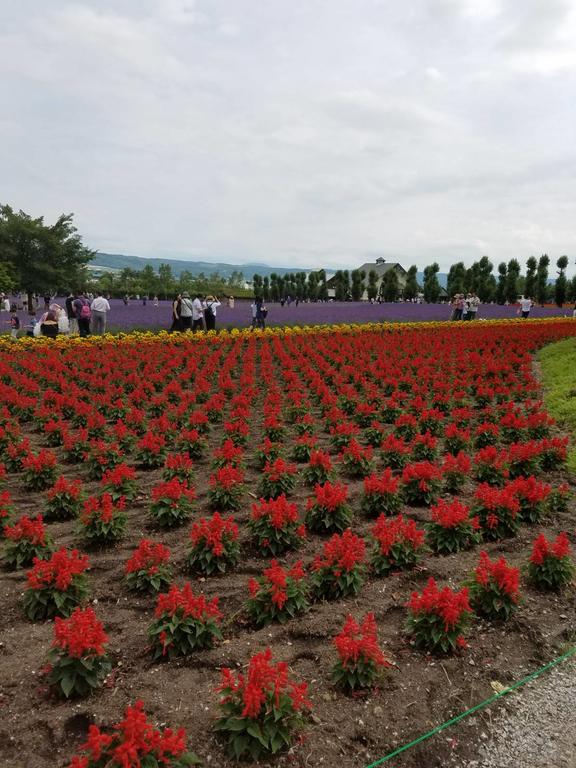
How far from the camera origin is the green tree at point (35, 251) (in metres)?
43.2

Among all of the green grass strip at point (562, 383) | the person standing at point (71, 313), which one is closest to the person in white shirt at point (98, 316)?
the person standing at point (71, 313)

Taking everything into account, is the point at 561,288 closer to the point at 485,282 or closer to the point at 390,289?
the point at 485,282

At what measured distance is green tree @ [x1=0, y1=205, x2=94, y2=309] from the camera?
1700 inches

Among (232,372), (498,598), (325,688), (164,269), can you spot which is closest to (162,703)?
(325,688)

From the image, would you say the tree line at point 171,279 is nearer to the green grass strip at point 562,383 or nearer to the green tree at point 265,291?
the green tree at point 265,291

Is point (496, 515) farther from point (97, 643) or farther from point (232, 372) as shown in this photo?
point (232, 372)

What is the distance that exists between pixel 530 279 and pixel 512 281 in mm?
3476

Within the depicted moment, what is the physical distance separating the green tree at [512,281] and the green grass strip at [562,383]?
50.7m

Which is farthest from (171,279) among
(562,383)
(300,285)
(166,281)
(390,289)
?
(562,383)

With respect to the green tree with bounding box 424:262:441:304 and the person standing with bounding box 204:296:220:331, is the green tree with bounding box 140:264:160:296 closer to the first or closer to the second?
the green tree with bounding box 424:262:441:304

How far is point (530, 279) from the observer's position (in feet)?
220

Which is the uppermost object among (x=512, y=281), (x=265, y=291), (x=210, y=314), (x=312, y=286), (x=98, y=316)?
(x=312, y=286)

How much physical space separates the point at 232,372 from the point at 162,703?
10940mm

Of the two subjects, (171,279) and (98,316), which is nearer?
(98,316)
